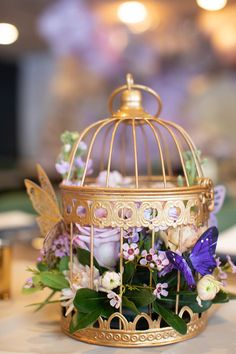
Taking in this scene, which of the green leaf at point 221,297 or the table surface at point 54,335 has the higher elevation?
the green leaf at point 221,297

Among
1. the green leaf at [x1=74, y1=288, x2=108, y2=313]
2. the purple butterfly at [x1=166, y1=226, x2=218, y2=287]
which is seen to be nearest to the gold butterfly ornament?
the green leaf at [x1=74, y1=288, x2=108, y2=313]

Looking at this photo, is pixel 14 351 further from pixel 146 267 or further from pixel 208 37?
pixel 208 37

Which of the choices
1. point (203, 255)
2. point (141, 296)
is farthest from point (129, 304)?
point (203, 255)

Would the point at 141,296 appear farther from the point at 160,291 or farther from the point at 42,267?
the point at 42,267

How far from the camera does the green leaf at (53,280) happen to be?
0.77m

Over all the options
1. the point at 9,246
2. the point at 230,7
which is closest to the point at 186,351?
the point at 9,246

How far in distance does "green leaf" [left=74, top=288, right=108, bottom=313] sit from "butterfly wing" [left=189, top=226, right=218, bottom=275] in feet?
0.48

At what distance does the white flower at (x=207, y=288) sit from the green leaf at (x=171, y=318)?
4cm

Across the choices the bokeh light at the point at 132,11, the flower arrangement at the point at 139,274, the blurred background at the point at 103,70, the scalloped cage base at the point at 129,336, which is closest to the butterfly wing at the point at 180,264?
the flower arrangement at the point at 139,274

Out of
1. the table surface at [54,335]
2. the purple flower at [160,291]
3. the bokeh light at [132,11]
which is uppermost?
the bokeh light at [132,11]

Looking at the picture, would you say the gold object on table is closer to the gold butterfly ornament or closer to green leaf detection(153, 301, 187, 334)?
the gold butterfly ornament

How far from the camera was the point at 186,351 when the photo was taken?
2.30ft

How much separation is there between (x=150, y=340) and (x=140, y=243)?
5.8 inches

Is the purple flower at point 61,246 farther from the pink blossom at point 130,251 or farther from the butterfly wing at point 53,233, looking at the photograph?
the pink blossom at point 130,251
